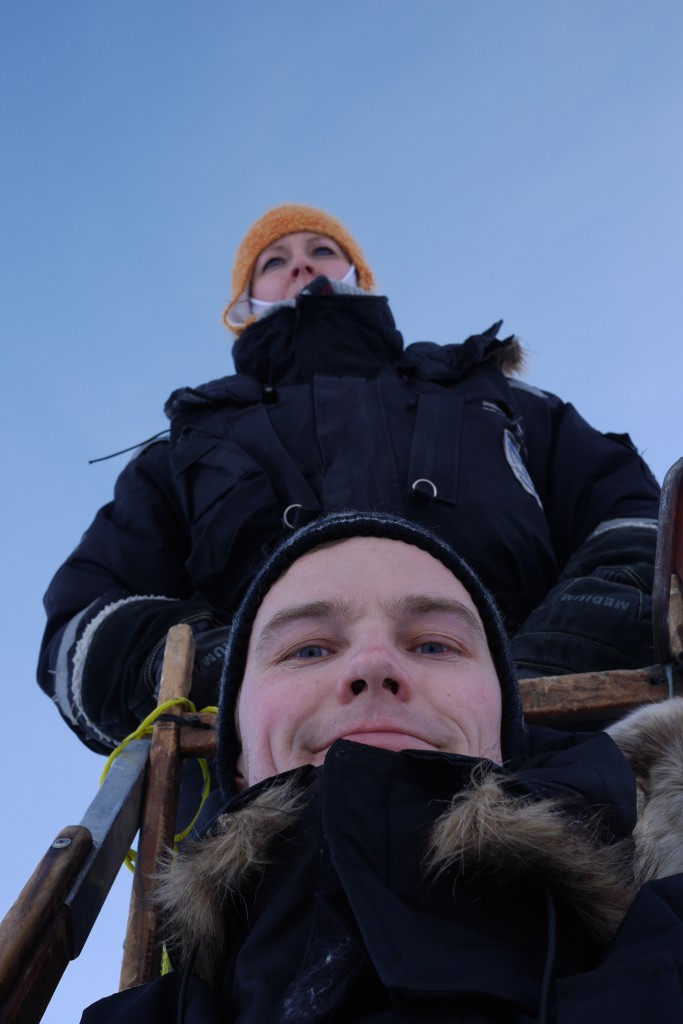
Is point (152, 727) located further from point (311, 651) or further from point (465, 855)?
point (465, 855)

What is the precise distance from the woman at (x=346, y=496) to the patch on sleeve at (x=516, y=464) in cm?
1

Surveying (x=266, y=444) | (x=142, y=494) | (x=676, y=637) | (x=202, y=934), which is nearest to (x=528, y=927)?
(x=202, y=934)

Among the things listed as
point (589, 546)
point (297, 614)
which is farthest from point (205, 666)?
point (589, 546)

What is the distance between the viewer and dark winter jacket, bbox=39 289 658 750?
294 centimetres

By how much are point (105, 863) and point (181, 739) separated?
471 millimetres

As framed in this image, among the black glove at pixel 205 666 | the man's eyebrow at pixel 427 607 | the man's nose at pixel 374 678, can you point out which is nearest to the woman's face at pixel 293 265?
the black glove at pixel 205 666

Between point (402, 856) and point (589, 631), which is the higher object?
point (589, 631)

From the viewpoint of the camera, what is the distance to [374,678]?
172 centimetres

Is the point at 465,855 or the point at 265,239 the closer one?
the point at 465,855

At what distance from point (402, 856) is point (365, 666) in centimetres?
38

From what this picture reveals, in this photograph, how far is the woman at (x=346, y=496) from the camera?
291 cm

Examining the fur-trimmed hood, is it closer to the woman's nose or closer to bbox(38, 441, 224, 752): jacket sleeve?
bbox(38, 441, 224, 752): jacket sleeve

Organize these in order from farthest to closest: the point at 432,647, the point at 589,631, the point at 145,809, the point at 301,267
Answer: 1. the point at 301,267
2. the point at 589,631
3. the point at 145,809
4. the point at 432,647

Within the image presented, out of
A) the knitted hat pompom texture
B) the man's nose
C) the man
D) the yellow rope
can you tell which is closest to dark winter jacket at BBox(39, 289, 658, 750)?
the yellow rope
